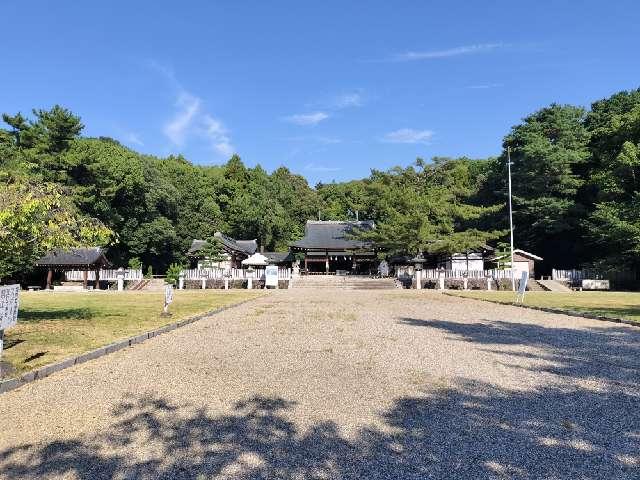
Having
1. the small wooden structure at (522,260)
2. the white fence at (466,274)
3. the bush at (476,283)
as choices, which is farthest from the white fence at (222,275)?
the small wooden structure at (522,260)

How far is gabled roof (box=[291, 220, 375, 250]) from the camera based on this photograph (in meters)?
41.6

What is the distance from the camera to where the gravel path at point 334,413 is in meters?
3.37

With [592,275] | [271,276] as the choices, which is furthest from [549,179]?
[271,276]

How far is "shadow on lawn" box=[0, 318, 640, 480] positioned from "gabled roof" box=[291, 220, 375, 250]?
35.8 meters

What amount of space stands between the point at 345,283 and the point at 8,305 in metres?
28.6

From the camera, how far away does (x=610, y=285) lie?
34.2 metres

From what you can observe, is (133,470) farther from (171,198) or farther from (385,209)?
(171,198)

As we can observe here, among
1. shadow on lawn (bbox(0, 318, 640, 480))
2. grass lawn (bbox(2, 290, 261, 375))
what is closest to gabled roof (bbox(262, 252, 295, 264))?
grass lawn (bbox(2, 290, 261, 375))

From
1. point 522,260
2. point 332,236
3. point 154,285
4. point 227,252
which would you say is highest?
point 332,236

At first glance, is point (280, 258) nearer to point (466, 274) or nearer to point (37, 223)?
point (466, 274)

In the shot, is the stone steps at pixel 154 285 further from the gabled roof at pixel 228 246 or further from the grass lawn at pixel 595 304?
the grass lawn at pixel 595 304

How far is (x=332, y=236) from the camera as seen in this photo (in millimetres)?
43531

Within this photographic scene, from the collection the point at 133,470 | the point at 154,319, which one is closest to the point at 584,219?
the point at 154,319

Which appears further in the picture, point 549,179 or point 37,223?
point 549,179
